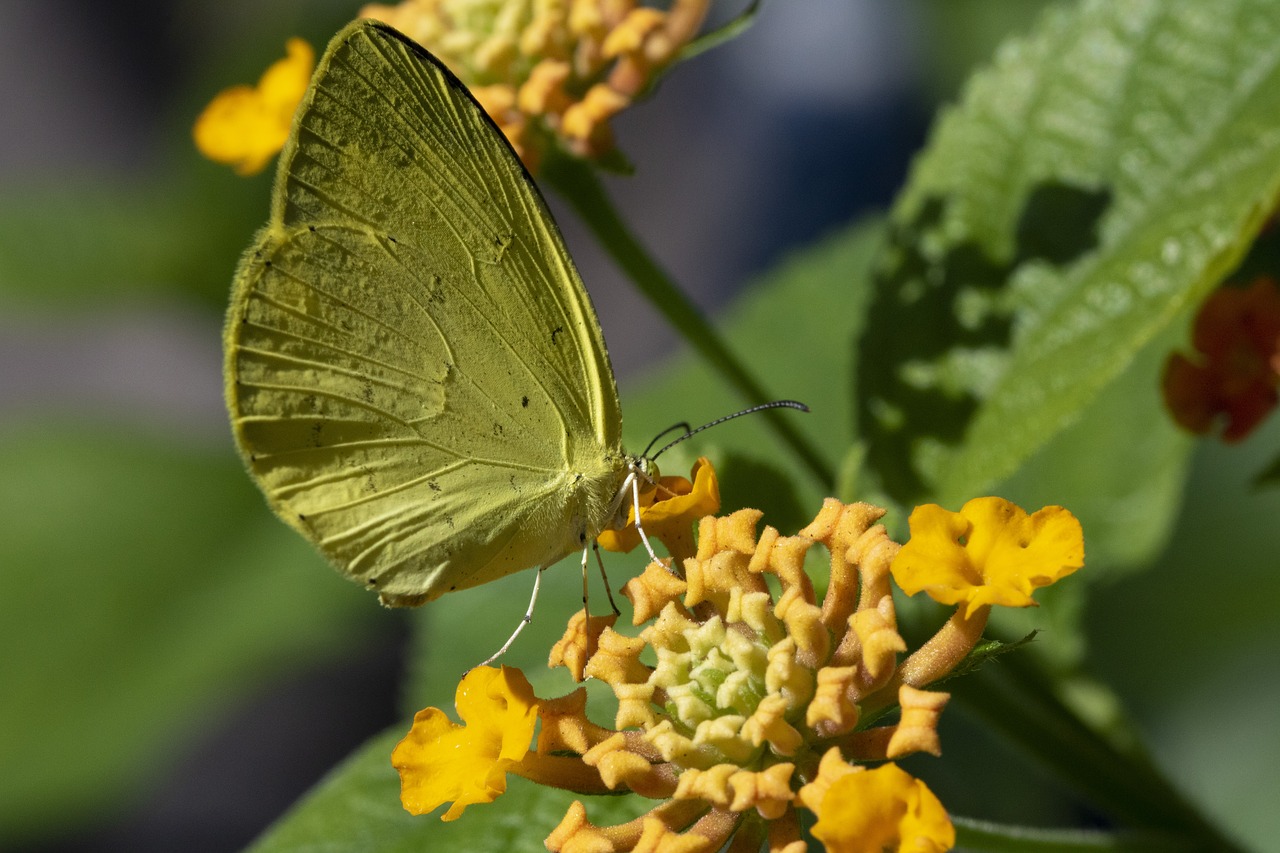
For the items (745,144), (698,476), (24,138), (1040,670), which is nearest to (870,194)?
(745,144)

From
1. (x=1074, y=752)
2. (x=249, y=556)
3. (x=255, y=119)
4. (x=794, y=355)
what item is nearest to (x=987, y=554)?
(x=1074, y=752)

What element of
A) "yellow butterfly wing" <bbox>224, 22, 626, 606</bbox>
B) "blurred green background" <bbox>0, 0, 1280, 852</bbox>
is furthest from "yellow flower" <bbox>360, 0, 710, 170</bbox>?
"blurred green background" <bbox>0, 0, 1280, 852</bbox>

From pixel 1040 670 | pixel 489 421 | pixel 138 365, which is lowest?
pixel 1040 670

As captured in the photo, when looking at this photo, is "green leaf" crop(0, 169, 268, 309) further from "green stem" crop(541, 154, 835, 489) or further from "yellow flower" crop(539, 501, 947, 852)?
"yellow flower" crop(539, 501, 947, 852)

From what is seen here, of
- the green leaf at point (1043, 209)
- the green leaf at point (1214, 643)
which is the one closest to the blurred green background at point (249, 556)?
the green leaf at point (1214, 643)

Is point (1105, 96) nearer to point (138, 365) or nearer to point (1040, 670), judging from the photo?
point (1040, 670)

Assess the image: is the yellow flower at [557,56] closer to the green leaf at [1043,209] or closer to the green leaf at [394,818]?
the green leaf at [1043,209]

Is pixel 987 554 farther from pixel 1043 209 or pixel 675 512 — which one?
pixel 1043 209
